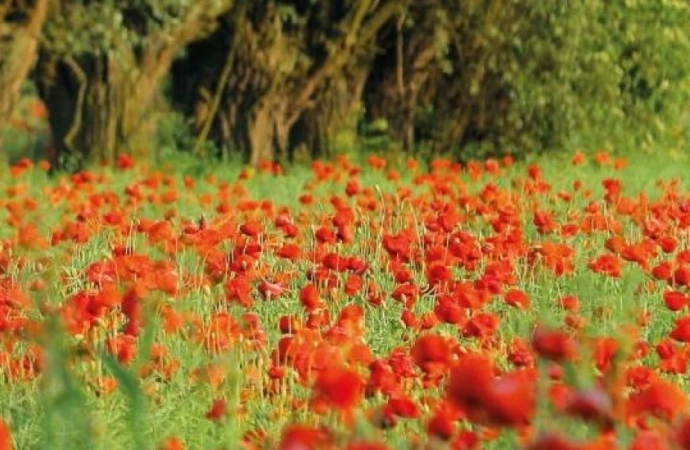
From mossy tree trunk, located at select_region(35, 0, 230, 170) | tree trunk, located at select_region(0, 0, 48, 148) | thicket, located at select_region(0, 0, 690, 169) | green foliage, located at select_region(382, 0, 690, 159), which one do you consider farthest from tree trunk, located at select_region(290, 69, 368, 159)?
tree trunk, located at select_region(0, 0, 48, 148)

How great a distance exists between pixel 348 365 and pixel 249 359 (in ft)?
2.62

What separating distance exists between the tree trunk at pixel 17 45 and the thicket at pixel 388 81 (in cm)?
51

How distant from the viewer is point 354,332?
4242mm

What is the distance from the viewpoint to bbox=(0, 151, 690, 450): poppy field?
2.79m

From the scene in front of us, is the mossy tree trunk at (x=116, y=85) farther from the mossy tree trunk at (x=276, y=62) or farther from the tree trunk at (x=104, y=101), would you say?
the mossy tree trunk at (x=276, y=62)

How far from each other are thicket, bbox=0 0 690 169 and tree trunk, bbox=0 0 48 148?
507mm

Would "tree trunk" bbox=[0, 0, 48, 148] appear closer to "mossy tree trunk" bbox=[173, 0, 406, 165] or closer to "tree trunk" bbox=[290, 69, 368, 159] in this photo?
"mossy tree trunk" bbox=[173, 0, 406, 165]

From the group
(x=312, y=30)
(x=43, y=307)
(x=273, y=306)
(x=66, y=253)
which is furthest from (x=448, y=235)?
(x=312, y=30)

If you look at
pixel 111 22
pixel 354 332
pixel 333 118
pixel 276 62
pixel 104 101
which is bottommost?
pixel 333 118

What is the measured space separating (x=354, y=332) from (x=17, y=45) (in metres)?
7.92

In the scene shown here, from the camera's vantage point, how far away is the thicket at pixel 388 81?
12836 millimetres

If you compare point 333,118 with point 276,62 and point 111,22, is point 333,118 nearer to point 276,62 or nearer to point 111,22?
point 276,62

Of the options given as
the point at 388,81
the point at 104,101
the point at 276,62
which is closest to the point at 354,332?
the point at 104,101

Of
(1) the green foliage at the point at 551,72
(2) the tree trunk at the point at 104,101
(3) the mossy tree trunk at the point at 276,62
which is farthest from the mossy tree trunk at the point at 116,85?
(1) the green foliage at the point at 551,72
